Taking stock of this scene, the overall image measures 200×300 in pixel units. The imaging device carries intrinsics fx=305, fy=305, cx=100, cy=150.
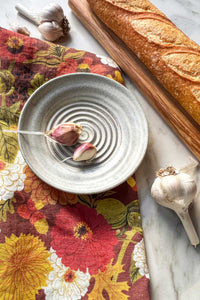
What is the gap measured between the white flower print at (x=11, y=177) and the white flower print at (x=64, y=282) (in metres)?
0.23

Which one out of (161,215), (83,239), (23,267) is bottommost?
(23,267)

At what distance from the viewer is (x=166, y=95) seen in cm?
117

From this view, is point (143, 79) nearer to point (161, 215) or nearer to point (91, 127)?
point (91, 127)

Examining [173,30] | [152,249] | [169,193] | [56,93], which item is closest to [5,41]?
[56,93]

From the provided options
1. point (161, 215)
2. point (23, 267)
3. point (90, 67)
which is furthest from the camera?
point (90, 67)

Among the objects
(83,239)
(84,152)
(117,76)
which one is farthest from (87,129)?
(83,239)

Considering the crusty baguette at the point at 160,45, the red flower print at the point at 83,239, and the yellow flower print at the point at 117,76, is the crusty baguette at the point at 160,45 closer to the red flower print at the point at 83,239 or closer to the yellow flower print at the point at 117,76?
the yellow flower print at the point at 117,76

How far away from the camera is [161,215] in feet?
3.49

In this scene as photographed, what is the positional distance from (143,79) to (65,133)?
0.41m

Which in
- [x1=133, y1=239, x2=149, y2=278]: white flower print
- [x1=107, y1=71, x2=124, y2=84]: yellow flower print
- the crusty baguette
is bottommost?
[x1=133, y1=239, x2=149, y2=278]: white flower print

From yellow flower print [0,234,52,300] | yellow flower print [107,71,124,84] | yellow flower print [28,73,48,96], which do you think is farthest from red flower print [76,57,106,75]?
yellow flower print [0,234,52,300]

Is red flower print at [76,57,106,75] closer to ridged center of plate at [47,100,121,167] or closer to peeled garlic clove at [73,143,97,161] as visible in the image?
ridged center of plate at [47,100,121,167]

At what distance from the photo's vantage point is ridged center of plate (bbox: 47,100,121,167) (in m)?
1.05

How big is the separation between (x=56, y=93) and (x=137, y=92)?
0.34m
